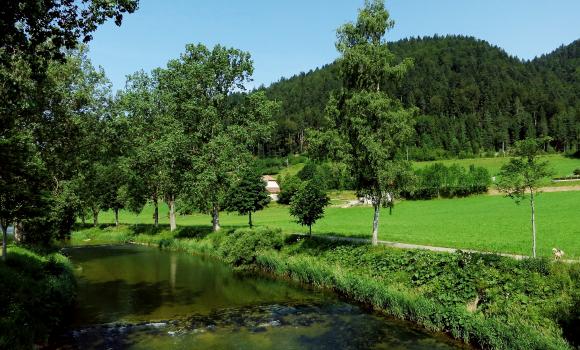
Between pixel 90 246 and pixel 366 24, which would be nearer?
pixel 366 24

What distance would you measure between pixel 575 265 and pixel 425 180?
248 ft

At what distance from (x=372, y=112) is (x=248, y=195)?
99.5 feet

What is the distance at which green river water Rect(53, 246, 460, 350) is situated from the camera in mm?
20156

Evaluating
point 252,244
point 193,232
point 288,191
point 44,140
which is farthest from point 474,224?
point 288,191

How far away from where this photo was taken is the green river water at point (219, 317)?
66.1 feet

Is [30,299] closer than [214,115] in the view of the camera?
Yes

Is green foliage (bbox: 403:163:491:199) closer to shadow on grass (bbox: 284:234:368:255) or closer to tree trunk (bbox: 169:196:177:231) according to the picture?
tree trunk (bbox: 169:196:177:231)

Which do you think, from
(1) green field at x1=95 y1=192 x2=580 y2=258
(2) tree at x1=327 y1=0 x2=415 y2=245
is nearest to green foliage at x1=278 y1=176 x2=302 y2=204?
(1) green field at x1=95 y1=192 x2=580 y2=258

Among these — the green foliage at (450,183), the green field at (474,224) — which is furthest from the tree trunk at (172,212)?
the green foliage at (450,183)

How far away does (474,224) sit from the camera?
2096 inches

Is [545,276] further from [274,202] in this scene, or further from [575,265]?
[274,202]

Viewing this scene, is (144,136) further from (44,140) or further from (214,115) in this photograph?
(44,140)

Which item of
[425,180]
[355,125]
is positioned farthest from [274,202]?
[355,125]

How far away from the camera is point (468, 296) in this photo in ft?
72.1
